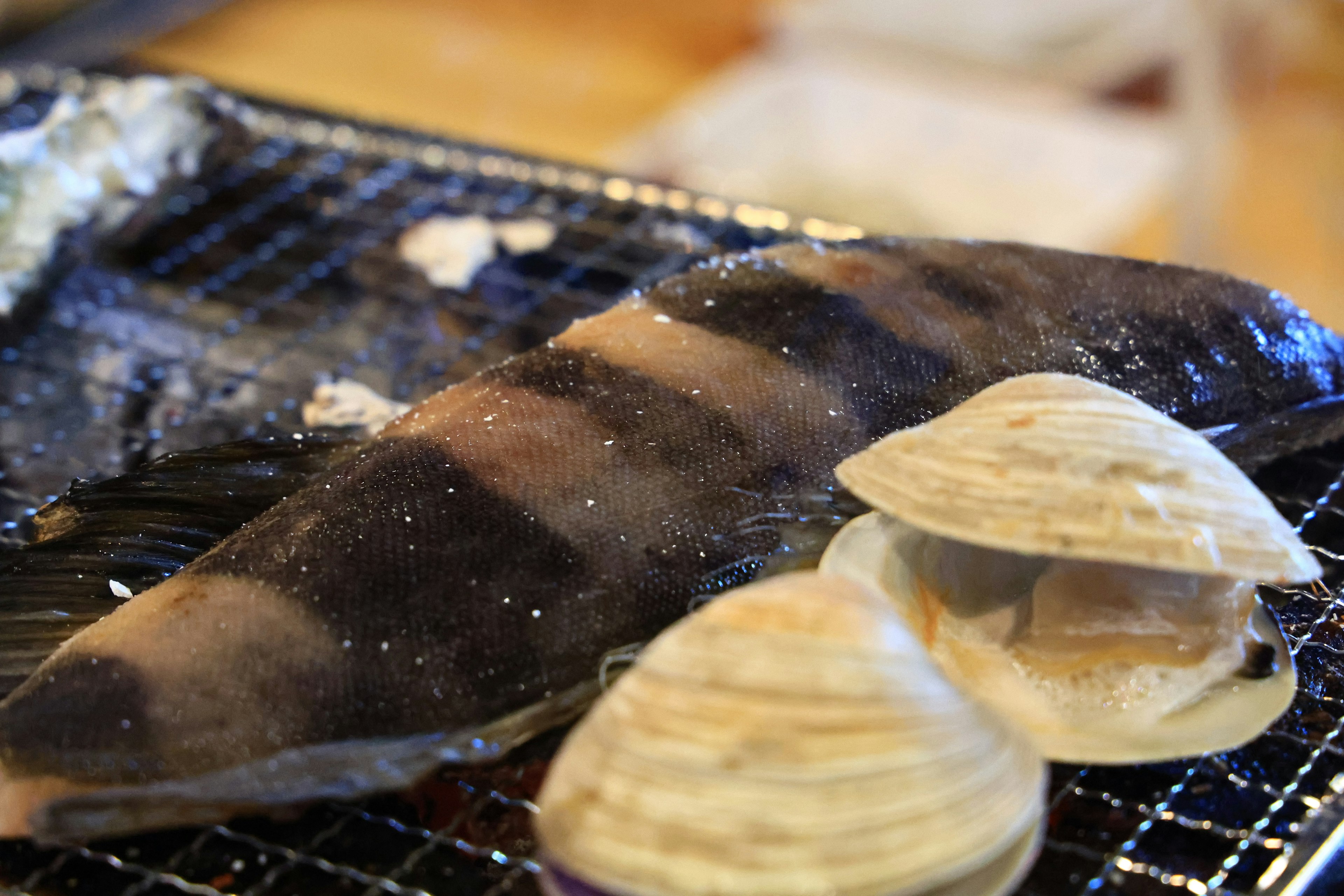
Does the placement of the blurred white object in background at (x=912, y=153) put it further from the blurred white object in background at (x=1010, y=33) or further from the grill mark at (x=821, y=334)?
the grill mark at (x=821, y=334)

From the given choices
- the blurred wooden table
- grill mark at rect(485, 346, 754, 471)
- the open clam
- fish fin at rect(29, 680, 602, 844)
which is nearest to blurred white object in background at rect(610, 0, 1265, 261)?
the blurred wooden table

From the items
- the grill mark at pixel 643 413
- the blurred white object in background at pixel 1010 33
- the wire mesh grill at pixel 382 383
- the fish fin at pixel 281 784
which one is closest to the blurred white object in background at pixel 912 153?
the blurred white object in background at pixel 1010 33

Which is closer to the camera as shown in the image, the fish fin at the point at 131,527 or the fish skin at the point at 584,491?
the fish skin at the point at 584,491

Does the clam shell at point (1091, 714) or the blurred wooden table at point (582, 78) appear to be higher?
the clam shell at point (1091, 714)

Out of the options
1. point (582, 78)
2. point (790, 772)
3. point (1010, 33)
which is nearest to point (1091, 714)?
point (790, 772)

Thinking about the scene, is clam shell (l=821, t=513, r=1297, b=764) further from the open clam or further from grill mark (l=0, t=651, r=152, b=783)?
grill mark (l=0, t=651, r=152, b=783)

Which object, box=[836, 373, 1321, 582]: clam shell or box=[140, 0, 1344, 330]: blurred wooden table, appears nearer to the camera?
box=[836, 373, 1321, 582]: clam shell

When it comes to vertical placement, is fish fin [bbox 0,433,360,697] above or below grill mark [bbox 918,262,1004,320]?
below
